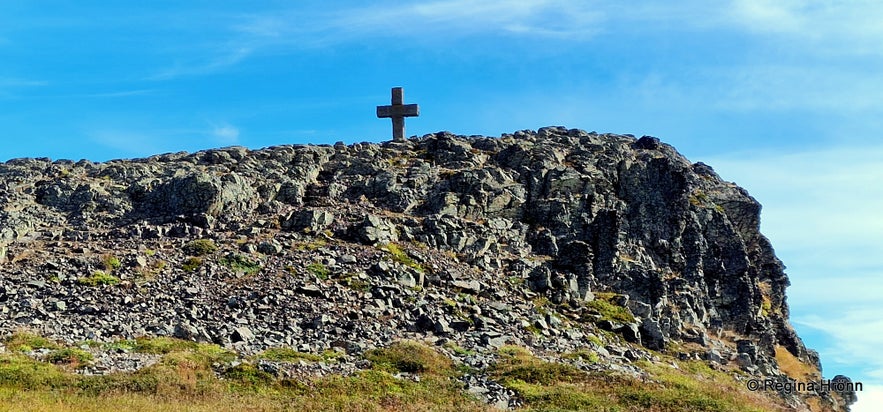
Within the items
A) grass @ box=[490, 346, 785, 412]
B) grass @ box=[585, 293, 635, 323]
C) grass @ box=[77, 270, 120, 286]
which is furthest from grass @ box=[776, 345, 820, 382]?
grass @ box=[77, 270, 120, 286]

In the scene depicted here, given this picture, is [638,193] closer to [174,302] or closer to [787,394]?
[787,394]

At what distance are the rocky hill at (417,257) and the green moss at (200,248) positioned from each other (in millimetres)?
152

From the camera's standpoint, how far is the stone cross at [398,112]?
6806 cm

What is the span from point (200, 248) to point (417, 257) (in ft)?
40.2

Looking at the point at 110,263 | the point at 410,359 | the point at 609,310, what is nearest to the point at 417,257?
the point at 609,310

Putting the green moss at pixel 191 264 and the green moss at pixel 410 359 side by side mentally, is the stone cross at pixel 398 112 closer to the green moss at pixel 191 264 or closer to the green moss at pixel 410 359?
the green moss at pixel 191 264

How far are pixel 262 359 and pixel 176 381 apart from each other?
4.24 m

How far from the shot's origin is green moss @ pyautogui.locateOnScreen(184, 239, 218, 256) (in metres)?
42.8

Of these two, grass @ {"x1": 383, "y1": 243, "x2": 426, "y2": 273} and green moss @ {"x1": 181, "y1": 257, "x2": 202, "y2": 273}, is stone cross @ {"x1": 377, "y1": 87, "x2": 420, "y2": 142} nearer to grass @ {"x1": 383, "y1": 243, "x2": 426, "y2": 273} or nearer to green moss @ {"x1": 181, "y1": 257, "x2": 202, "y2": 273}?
grass @ {"x1": 383, "y1": 243, "x2": 426, "y2": 273}

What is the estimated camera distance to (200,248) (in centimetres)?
4306

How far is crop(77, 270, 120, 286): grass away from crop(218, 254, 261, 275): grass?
5.57 m

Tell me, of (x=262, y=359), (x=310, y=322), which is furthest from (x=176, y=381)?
(x=310, y=322)

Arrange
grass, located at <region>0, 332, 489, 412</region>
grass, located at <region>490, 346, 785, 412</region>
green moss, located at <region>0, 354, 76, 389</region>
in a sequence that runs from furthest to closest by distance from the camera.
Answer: grass, located at <region>490, 346, 785, 412</region> < green moss, located at <region>0, 354, 76, 389</region> < grass, located at <region>0, 332, 489, 412</region>

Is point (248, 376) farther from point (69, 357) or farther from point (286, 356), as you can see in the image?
point (69, 357)
